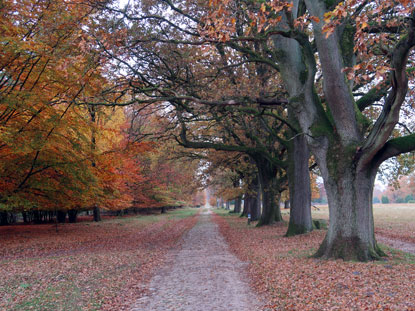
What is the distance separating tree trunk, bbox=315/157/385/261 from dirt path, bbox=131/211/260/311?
110 inches

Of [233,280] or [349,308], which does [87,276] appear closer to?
[233,280]

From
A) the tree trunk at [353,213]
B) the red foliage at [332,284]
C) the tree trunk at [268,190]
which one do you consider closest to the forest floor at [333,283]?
the red foliage at [332,284]

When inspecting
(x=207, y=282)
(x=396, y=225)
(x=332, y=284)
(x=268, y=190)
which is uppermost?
(x=268, y=190)

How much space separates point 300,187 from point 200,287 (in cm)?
904

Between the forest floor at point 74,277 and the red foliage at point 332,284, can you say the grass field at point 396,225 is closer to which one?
the red foliage at point 332,284

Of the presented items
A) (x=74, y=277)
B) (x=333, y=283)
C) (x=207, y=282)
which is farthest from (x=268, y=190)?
(x=74, y=277)

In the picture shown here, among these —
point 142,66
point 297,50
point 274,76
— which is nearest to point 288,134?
point 274,76

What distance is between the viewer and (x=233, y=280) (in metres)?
7.62

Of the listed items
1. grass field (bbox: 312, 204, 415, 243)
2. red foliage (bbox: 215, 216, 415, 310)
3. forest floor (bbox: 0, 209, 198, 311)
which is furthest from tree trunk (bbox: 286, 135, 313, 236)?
forest floor (bbox: 0, 209, 198, 311)

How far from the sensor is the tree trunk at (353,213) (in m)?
8.07

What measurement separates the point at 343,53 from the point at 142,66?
7.41 meters

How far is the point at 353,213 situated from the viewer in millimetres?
8117

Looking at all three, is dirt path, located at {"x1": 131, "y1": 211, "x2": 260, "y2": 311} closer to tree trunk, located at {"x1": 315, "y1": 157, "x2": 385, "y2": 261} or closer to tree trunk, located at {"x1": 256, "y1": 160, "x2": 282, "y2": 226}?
tree trunk, located at {"x1": 315, "y1": 157, "x2": 385, "y2": 261}

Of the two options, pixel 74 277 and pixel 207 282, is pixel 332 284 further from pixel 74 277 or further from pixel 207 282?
pixel 74 277
